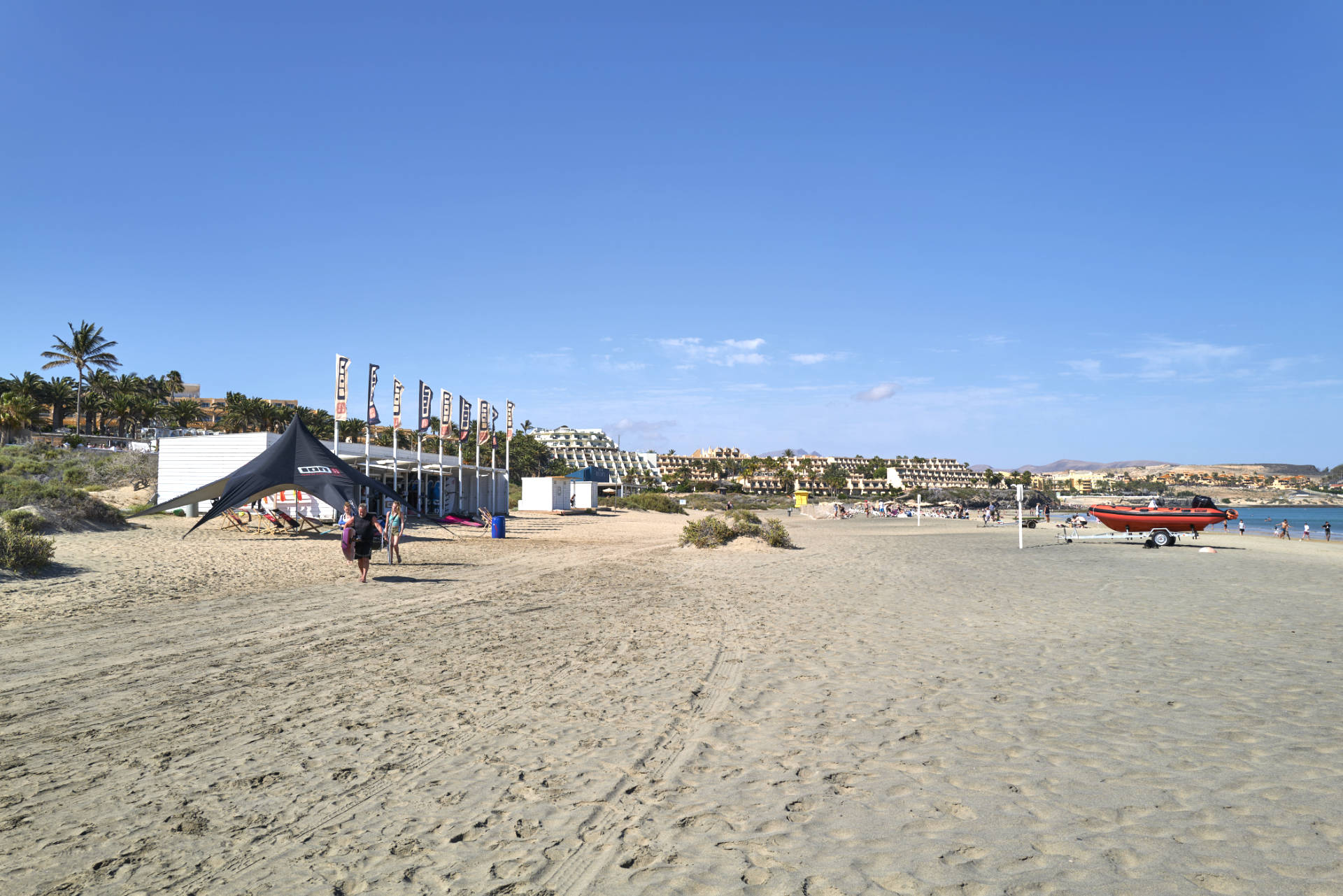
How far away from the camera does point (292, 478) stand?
18.1 m

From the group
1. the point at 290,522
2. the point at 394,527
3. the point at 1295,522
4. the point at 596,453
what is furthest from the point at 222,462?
the point at 596,453

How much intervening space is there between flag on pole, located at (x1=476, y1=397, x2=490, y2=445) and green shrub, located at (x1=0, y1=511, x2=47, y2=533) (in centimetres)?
1930

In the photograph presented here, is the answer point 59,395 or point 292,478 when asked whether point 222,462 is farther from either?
point 59,395

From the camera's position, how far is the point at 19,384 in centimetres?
5659

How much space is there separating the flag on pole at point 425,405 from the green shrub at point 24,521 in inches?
490

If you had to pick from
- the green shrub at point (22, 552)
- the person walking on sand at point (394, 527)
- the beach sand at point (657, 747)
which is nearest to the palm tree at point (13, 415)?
the green shrub at point (22, 552)

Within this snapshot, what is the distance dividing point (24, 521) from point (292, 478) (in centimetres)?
503

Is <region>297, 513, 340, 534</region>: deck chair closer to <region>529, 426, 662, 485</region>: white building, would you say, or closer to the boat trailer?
the boat trailer

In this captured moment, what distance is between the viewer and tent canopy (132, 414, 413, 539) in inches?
700

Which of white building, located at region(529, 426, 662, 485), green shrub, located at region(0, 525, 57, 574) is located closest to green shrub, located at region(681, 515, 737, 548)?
green shrub, located at region(0, 525, 57, 574)

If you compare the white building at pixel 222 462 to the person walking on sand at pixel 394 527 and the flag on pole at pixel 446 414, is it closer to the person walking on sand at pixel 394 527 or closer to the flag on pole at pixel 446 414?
Result: the flag on pole at pixel 446 414

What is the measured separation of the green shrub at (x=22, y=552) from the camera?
11258 mm

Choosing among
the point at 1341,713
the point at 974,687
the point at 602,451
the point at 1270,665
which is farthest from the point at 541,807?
the point at 602,451

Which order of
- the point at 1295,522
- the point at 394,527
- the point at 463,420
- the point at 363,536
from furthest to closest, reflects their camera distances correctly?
the point at 1295,522, the point at 463,420, the point at 394,527, the point at 363,536
